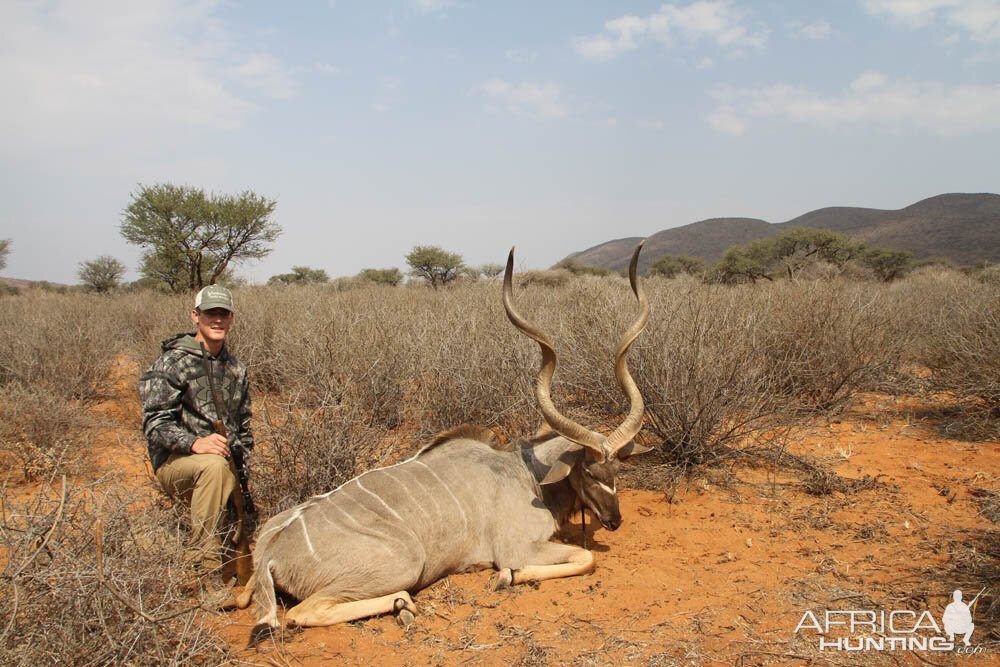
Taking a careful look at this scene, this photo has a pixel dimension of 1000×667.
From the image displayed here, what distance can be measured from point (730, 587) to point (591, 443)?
112 cm

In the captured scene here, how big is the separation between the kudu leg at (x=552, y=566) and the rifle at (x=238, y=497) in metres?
1.60

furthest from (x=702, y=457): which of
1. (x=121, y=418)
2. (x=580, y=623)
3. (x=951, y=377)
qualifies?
(x=121, y=418)

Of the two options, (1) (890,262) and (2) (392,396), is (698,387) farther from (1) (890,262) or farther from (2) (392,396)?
(1) (890,262)

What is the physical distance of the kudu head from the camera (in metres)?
3.53

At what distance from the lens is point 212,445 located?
10.9 ft

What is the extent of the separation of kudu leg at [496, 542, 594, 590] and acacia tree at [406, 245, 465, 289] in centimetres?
2097

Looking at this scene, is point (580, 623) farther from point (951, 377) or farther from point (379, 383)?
point (951, 377)

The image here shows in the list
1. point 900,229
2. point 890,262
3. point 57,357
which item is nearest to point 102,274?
point 57,357

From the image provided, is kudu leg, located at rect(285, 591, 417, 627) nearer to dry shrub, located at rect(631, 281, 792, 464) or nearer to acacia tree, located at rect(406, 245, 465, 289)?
dry shrub, located at rect(631, 281, 792, 464)

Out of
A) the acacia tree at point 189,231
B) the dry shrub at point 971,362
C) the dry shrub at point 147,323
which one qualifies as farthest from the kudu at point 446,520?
the acacia tree at point 189,231

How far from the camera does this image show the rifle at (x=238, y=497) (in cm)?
342

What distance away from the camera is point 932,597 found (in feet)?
9.49

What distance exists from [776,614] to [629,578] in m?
0.83

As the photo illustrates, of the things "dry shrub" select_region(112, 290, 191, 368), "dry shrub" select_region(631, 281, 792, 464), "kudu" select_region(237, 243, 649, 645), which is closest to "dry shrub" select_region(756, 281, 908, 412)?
"dry shrub" select_region(631, 281, 792, 464)
